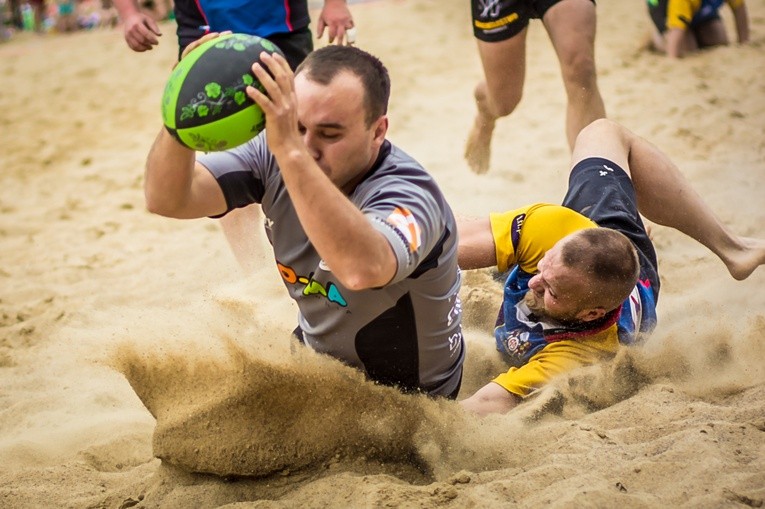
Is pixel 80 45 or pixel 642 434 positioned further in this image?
pixel 80 45

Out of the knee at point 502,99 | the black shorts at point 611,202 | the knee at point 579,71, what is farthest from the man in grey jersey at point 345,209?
the knee at point 502,99

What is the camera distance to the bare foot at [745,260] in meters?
3.91

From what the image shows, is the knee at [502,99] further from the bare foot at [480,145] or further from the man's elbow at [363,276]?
the man's elbow at [363,276]

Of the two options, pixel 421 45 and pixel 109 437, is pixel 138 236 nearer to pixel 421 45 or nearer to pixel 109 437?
pixel 109 437

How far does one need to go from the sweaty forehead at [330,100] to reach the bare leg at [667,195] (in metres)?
1.78

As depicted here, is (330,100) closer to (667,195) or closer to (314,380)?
(314,380)

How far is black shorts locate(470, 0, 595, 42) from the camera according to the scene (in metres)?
4.36

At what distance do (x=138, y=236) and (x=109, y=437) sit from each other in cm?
260

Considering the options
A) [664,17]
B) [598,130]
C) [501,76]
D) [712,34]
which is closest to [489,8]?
[501,76]

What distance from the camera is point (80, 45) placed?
36.3 feet

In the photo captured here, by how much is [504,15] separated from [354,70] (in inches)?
83.2

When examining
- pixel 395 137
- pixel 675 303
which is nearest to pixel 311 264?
pixel 675 303

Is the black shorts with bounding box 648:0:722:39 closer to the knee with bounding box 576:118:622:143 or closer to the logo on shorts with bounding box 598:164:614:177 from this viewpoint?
the knee with bounding box 576:118:622:143

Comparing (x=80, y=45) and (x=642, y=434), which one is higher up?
→ (x=642, y=434)
